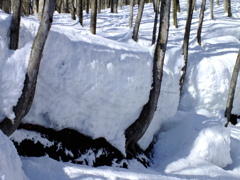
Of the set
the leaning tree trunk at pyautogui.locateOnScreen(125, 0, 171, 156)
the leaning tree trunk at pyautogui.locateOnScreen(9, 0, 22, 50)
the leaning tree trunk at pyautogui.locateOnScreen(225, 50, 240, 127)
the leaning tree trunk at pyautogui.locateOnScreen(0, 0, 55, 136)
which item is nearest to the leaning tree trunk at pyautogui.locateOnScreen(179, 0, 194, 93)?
the leaning tree trunk at pyautogui.locateOnScreen(225, 50, 240, 127)

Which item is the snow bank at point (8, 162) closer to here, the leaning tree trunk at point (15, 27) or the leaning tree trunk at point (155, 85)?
the leaning tree trunk at point (15, 27)

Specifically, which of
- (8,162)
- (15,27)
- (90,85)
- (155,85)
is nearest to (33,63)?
(15,27)

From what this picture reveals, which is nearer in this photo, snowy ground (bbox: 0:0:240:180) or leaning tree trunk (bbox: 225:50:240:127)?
snowy ground (bbox: 0:0:240:180)

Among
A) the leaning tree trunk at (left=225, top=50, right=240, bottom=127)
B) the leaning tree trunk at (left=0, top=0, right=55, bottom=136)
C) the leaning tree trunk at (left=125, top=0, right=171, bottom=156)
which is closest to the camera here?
the leaning tree trunk at (left=0, top=0, right=55, bottom=136)

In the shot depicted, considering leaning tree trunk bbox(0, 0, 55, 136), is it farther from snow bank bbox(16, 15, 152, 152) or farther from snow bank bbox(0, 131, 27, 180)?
snow bank bbox(0, 131, 27, 180)

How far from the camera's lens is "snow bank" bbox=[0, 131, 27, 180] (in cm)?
288

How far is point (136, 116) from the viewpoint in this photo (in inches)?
272

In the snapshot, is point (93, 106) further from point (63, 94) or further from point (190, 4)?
point (190, 4)

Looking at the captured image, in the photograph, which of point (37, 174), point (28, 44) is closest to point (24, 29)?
point (28, 44)

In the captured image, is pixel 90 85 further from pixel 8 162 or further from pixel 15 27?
pixel 8 162

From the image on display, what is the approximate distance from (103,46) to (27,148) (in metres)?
2.41

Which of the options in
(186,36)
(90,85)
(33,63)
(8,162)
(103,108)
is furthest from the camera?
(186,36)

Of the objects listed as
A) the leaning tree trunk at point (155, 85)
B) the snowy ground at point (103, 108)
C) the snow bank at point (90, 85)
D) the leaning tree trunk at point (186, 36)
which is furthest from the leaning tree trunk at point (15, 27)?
the leaning tree trunk at point (186, 36)

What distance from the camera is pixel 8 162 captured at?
309 cm
